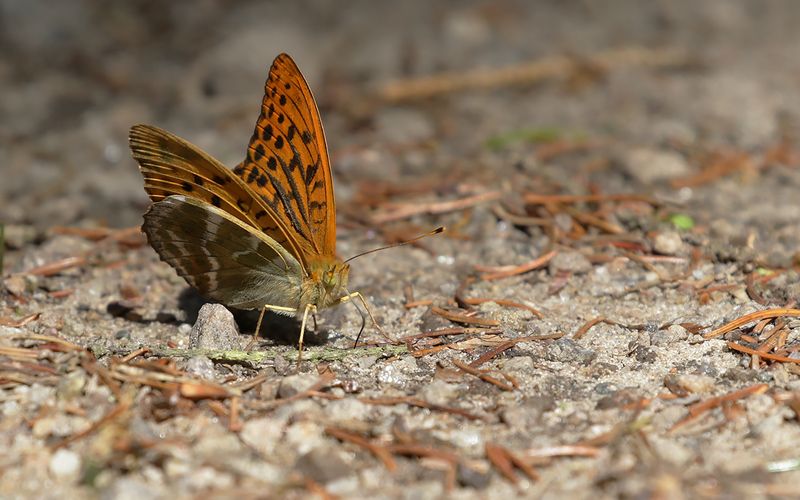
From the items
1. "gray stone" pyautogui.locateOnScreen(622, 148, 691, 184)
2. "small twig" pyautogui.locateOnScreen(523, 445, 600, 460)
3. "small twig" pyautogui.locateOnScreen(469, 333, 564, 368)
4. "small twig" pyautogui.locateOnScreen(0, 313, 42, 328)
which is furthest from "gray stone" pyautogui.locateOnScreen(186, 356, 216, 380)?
"gray stone" pyautogui.locateOnScreen(622, 148, 691, 184)

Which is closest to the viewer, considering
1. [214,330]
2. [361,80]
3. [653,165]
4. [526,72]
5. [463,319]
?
[214,330]

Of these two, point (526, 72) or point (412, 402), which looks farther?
point (526, 72)

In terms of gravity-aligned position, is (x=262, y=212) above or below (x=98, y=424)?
above

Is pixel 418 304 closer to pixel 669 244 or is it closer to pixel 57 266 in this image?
pixel 669 244

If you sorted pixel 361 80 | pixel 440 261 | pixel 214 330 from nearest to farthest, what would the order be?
pixel 214 330
pixel 440 261
pixel 361 80

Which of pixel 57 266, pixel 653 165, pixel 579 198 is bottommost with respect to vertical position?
pixel 57 266

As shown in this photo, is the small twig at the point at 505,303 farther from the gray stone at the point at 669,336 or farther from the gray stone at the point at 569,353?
the gray stone at the point at 669,336

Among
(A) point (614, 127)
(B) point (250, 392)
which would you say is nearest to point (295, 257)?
(B) point (250, 392)

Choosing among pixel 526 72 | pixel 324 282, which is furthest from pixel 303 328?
pixel 526 72
